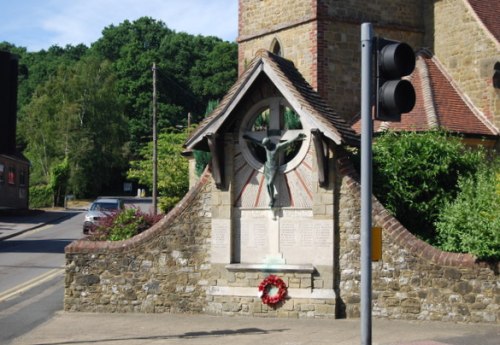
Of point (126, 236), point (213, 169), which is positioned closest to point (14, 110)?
point (213, 169)

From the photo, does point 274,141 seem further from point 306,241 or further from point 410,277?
point 410,277

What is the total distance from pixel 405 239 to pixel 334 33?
11.0 meters

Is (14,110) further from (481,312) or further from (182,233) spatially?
(481,312)

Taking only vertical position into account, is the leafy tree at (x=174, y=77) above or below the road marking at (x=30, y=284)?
above

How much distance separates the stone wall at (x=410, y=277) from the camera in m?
13.6

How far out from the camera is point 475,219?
45.4ft

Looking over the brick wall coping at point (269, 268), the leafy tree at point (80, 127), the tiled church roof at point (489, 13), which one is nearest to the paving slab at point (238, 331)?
the brick wall coping at point (269, 268)

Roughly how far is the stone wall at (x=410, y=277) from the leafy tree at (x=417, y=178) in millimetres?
1701

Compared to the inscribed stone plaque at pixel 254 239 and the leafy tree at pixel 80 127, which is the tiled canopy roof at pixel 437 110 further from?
the leafy tree at pixel 80 127

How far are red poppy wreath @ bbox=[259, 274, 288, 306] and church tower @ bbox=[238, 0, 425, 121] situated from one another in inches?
379

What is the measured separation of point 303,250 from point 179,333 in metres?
3.06

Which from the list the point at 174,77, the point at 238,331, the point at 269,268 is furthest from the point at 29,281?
the point at 174,77

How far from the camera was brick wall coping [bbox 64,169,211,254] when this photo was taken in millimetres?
15516

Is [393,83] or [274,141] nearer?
[393,83]
